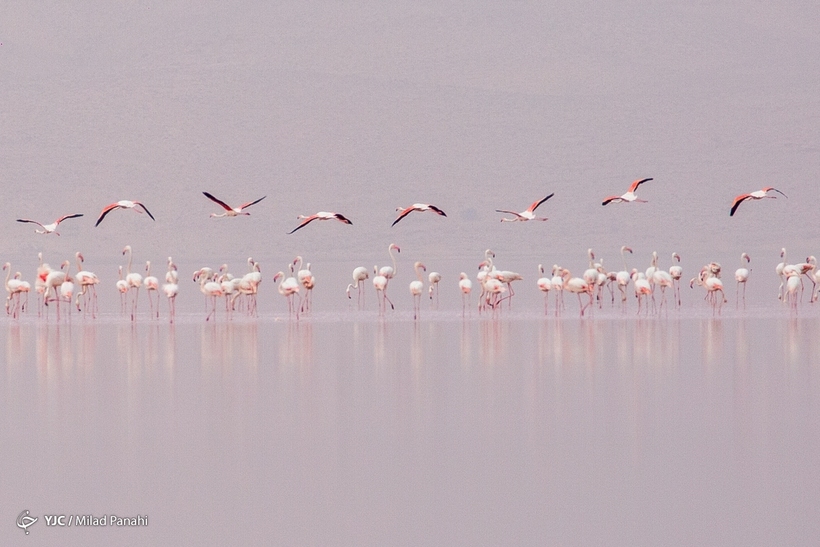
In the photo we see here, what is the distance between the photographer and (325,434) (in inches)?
364

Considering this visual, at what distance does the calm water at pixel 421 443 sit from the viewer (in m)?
7.04

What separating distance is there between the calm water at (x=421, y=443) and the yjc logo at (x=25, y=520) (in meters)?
0.04

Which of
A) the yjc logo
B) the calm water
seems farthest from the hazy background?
the yjc logo

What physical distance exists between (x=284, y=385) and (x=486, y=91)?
4622 centimetres

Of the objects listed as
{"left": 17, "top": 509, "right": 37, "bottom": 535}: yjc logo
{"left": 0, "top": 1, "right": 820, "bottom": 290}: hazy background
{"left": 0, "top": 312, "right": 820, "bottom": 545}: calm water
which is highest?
{"left": 0, "top": 1, "right": 820, "bottom": 290}: hazy background

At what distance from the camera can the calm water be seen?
7.04 metres

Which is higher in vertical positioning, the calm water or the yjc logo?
the calm water

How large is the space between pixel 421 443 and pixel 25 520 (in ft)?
8.25

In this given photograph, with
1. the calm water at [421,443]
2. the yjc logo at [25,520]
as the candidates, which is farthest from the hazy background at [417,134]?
the yjc logo at [25,520]

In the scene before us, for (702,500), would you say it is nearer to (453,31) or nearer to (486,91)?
(486,91)

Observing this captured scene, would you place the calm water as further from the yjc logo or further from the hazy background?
the hazy background

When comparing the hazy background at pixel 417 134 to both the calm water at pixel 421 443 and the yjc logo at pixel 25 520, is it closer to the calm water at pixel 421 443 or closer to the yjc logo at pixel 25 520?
the calm water at pixel 421 443

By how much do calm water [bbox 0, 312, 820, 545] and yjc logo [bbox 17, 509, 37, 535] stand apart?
39 millimetres

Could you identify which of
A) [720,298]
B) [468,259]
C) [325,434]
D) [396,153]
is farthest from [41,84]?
[325,434]
